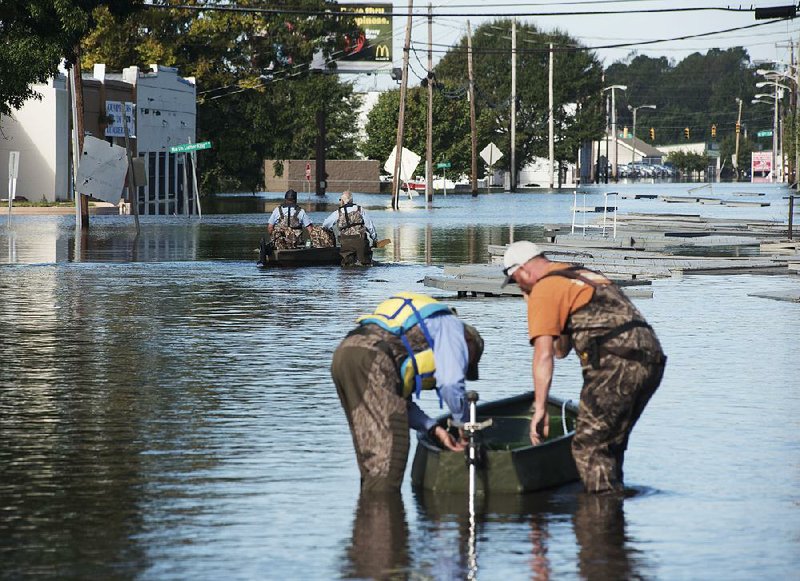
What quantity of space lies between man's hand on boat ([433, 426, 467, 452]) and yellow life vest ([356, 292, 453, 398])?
0.44m

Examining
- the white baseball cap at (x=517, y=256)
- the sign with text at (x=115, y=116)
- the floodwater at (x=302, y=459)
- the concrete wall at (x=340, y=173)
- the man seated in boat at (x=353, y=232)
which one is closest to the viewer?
the floodwater at (x=302, y=459)

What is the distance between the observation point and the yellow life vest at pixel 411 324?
9.08 meters

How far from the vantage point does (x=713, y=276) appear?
28.4 metres

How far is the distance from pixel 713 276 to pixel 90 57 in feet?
177

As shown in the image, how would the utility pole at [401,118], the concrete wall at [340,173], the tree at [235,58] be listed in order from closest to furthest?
1. the utility pole at [401,118]
2. the tree at [235,58]
3. the concrete wall at [340,173]

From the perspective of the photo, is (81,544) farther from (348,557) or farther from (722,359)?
(722,359)

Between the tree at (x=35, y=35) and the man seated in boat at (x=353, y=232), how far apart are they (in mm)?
7221

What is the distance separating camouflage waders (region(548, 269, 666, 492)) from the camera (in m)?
9.12

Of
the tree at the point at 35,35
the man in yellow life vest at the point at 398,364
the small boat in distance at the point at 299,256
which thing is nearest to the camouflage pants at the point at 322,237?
the small boat in distance at the point at 299,256

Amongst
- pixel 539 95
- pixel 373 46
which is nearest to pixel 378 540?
pixel 539 95

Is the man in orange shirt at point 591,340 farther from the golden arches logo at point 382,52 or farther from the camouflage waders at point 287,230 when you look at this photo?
the golden arches logo at point 382,52

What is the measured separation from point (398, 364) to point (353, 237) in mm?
20878

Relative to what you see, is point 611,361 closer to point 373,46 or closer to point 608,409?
→ point 608,409

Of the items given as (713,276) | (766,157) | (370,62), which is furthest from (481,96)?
(713,276)
